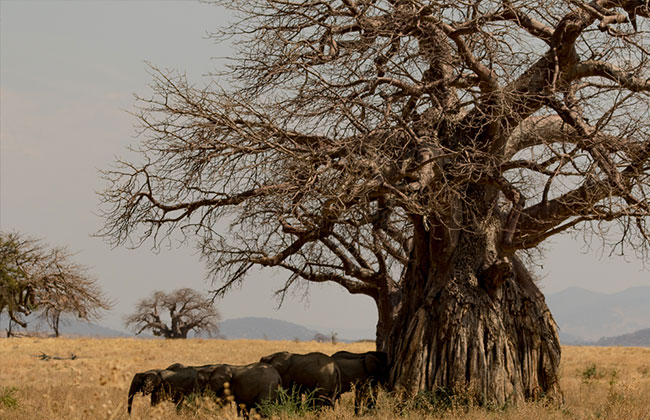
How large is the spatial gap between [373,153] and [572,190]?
3496mm

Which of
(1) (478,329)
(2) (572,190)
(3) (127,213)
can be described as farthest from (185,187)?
(2) (572,190)

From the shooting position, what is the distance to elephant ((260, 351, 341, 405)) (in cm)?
1046

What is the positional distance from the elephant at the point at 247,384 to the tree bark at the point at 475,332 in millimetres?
2194

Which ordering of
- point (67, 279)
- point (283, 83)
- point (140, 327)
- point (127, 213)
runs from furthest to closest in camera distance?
point (140, 327), point (67, 279), point (127, 213), point (283, 83)

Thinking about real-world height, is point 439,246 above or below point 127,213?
below

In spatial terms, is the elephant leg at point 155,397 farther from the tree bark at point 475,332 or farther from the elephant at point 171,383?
the tree bark at point 475,332

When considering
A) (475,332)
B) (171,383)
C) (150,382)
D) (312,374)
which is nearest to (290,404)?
(312,374)

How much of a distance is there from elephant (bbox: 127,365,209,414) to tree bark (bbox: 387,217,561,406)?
326cm

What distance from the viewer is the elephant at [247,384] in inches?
393

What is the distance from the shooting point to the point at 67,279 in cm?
3334

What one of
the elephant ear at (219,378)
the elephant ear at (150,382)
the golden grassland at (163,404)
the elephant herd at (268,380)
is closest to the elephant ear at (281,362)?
the elephant herd at (268,380)

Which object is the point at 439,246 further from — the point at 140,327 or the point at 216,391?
the point at 140,327

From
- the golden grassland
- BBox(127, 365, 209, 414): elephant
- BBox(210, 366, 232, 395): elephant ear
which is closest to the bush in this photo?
the golden grassland

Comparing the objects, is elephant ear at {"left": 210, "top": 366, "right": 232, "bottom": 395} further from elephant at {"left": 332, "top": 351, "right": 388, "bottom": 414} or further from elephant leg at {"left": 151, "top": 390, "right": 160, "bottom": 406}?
elephant at {"left": 332, "top": 351, "right": 388, "bottom": 414}
